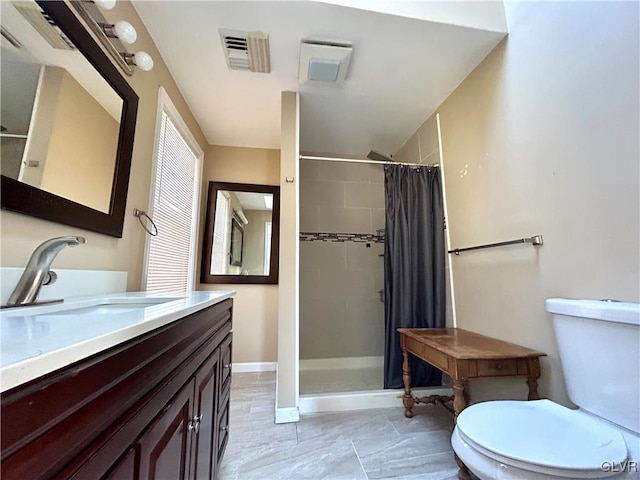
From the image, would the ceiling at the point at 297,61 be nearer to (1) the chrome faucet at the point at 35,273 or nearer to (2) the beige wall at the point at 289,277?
(2) the beige wall at the point at 289,277

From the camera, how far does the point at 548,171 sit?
1.36 m

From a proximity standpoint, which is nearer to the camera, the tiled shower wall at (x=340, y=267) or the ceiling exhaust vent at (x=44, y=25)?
the ceiling exhaust vent at (x=44, y=25)

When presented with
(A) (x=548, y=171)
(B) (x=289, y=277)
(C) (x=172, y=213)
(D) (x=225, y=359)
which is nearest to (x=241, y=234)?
(C) (x=172, y=213)

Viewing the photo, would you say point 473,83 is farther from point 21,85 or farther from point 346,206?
point 21,85

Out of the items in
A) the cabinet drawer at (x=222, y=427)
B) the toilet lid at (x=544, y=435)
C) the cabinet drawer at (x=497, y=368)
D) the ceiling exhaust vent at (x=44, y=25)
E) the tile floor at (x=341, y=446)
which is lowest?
the tile floor at (x=341, y=446)

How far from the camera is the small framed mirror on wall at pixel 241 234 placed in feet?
9.21

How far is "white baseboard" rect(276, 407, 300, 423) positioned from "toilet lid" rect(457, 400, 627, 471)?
1.14m

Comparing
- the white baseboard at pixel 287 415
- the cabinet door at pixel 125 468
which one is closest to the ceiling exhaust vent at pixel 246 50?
the cabinet door at pixel 125 468

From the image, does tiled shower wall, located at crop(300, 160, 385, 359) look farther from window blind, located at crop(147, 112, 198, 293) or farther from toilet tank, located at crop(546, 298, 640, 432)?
toilet tank, located at crop(546, 298, 640, 432)

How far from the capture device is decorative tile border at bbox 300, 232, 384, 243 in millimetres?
2996

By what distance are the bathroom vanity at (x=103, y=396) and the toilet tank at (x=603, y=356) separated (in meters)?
1.37

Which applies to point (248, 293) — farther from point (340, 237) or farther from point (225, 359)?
point (225, 359)

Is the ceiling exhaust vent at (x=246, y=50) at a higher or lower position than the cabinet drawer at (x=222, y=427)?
higher

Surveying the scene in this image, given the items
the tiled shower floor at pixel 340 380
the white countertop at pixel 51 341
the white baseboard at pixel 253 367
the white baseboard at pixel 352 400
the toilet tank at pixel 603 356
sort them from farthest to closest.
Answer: the white baseboard at pixel 253 367
the tiled shower floor at pixel 340 380
the white baseboard at pixel 352 400
the toilet tank at pixel 603 356
the white countertop at pixel 51 341
